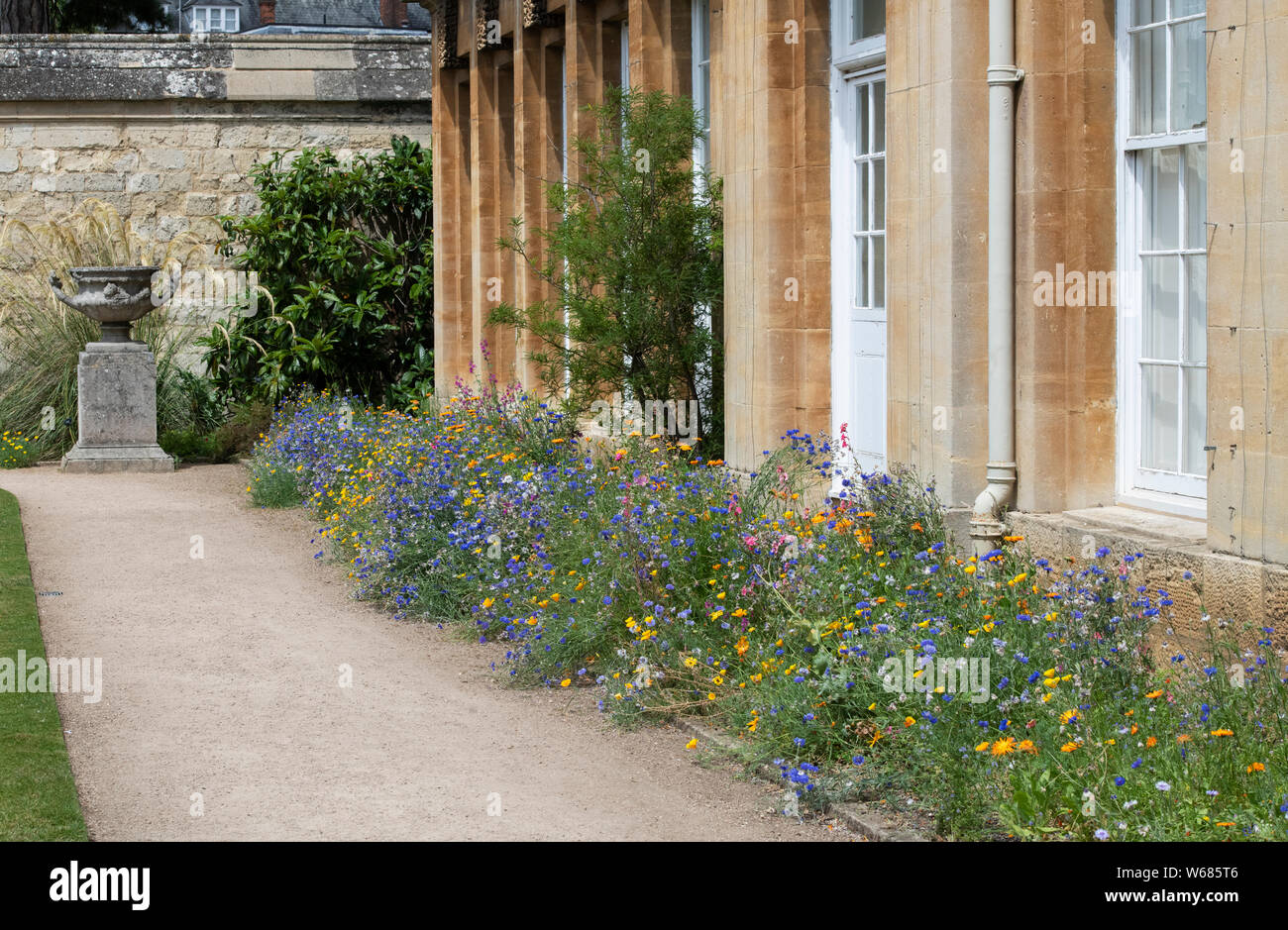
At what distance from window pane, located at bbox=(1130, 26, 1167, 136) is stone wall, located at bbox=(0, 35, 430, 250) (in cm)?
1385

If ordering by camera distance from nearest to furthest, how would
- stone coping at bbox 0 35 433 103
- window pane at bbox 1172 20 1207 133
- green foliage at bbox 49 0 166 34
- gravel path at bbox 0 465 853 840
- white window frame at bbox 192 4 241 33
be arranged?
gravel path at bbox 0 465 853 840 → window pane at bbox 1172 20 1207 133 → stone coping at bbox 0 35 433 103 → green foliage at bbox 49 0 166 34 → white window frame at bbox 192 4 241 33

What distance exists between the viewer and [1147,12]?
647 centimetres

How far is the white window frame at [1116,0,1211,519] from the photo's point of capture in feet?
21.6

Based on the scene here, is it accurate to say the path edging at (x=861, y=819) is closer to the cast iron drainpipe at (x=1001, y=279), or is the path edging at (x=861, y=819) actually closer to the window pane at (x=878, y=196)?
the cast iron drainpipe at (x=1001, y=279)

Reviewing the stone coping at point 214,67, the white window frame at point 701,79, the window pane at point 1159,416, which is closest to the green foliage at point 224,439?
the stone coping at point 214,67

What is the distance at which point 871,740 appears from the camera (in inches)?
219

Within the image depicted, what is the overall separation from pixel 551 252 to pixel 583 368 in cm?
112

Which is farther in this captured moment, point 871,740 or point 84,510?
point 84,510

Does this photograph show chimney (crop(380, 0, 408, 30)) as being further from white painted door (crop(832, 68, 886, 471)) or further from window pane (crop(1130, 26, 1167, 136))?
window pane (crop(1130, 26, 1167, 136))

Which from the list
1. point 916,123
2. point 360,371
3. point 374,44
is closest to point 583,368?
point 916,123

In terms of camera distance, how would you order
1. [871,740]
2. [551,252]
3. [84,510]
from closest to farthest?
[871,740], [551,252], [84,510]

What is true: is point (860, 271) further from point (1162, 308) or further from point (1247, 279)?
point (1247, 279)

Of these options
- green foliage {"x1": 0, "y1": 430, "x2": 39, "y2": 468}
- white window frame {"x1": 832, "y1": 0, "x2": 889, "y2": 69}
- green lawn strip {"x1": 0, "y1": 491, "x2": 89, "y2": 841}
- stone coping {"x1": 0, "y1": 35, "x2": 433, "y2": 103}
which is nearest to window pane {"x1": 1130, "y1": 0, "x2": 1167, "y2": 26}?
white window frame {"x1": 832, "y1": 0, "x2": 889, "y2": 69}

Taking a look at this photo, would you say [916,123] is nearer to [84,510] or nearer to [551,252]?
[551,252]
